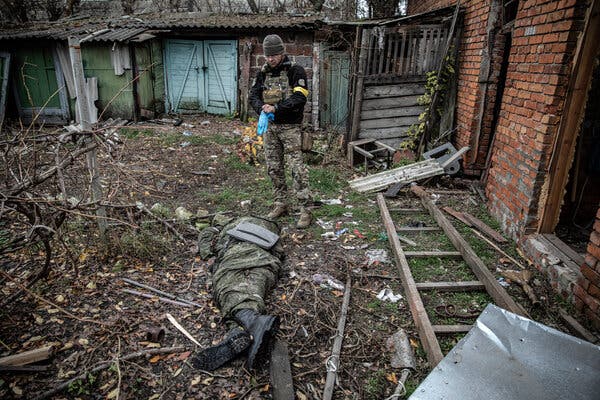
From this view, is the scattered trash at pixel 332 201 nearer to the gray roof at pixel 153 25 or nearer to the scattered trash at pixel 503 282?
the scattered trash at pixel 503 282

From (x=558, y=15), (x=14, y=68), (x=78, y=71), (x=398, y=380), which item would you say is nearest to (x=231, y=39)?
(x=14, y=68)

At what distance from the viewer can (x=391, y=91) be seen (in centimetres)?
723

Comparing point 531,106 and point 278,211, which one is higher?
A: point 531,106

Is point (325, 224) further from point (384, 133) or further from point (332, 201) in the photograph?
point (384, 133)

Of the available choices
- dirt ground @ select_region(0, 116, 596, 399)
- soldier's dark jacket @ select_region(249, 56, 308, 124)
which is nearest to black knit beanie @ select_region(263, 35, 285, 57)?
soldier's dark jacket @ select_region(249, 56, 308, 124)

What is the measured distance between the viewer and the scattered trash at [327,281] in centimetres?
352

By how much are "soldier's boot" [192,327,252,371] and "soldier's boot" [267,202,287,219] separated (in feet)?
8.09

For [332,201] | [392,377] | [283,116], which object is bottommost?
[392,377]

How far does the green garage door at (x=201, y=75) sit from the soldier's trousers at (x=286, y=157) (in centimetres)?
763

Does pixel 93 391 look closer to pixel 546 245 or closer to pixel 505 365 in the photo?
pixel 505 365

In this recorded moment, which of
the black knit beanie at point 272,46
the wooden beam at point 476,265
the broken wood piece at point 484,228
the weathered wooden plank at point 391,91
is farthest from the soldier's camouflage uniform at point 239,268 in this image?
the weathered wooden plank at point 391,91

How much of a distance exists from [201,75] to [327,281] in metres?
10.4

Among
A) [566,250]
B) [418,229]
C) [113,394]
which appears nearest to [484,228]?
[418,229]

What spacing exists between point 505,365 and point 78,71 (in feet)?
13.3
